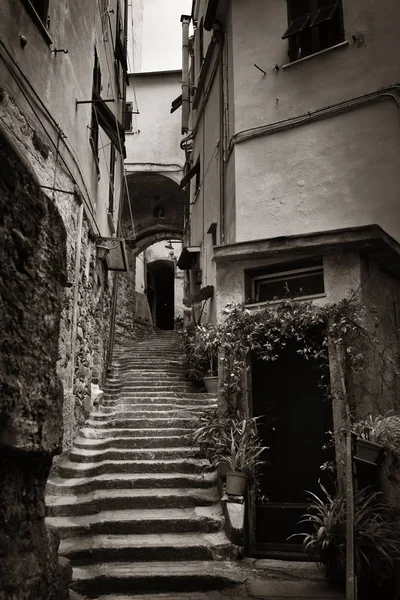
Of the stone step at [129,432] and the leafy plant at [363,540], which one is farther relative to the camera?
the stone step at [129,432]

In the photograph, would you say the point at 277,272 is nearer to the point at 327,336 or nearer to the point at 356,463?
the point at 327,336

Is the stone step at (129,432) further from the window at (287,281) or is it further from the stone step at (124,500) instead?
the window at (287,281)

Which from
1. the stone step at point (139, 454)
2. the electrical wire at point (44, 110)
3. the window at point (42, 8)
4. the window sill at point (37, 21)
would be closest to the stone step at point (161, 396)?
the stone step at point (139, 454)

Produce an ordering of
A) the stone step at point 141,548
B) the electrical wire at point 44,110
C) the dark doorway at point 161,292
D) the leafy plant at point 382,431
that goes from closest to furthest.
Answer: the stone step at point 141,548 < the leafy plant at point 382,431 < the electrical wire at point 44,110 < the dark doorway at point 161,292

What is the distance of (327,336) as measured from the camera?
240 inches

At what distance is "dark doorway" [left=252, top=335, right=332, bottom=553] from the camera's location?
19.9ft

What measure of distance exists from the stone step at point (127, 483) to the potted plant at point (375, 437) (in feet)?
6.67

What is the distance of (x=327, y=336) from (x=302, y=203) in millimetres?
3501

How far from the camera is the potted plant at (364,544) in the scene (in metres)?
4.73

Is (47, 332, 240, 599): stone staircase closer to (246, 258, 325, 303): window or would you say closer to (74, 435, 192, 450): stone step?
(74, 435, 192, 450): stone step

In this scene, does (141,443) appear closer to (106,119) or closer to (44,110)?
(44,110)

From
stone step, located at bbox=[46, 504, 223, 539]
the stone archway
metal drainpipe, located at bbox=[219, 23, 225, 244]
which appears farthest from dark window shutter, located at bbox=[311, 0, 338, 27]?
the stone archway

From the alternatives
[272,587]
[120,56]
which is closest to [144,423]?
[272,587]

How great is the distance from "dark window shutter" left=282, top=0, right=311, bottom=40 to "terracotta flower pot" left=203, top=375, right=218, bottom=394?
5.91 m
